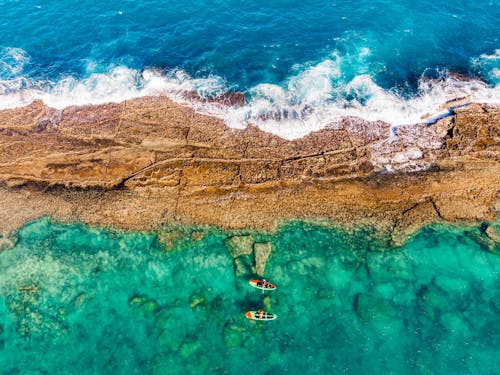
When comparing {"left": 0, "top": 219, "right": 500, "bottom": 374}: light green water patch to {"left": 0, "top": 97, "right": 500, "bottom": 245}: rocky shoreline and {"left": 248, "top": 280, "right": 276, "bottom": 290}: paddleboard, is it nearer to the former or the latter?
{"left": 248, "top": 280, "right": 276, "bottom": 290}: paddleboard

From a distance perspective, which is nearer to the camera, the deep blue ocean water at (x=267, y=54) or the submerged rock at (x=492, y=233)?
the submerged rock at (x=492, y=233)

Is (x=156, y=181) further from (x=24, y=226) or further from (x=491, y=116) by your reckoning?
(x=491, y=116)

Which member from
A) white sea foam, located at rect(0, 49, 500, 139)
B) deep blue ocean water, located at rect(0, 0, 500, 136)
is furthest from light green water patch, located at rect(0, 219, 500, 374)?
deep blue ocean water, located at rect(0, 0, 500, 136)

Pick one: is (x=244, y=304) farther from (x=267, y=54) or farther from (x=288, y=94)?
(x=267, y=54)

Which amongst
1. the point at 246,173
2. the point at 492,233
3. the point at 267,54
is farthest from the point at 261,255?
the point at 267,54

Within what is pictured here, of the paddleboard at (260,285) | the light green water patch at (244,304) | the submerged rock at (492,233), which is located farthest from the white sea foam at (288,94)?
the paddleboard at (260,285)

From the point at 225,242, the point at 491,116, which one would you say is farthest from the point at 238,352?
the point at 491,116

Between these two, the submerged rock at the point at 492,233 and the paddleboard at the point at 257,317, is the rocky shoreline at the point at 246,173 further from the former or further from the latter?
the paddleboard at the point at 257,317
